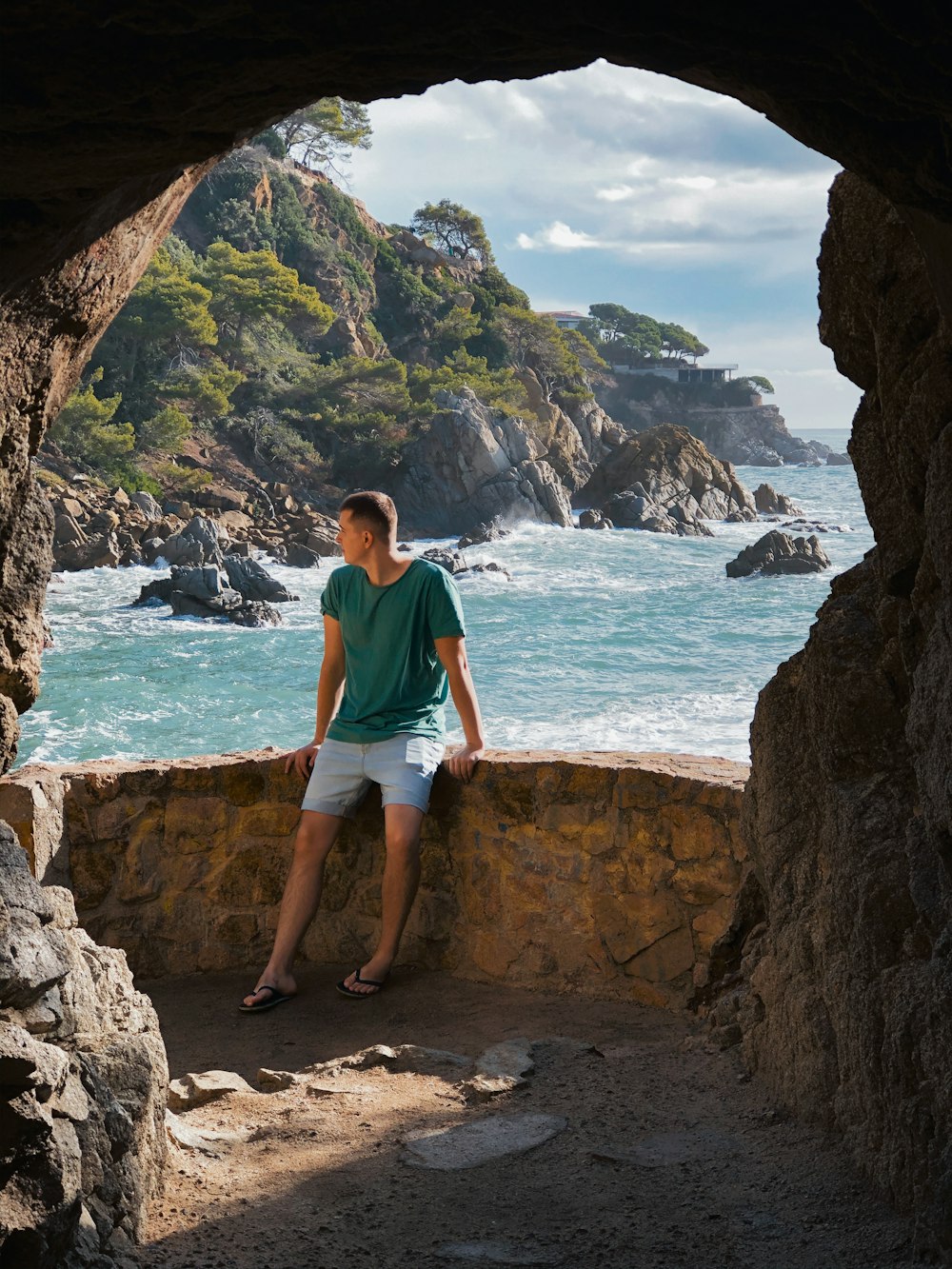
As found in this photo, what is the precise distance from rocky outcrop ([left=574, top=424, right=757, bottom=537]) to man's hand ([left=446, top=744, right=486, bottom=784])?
1413 inches

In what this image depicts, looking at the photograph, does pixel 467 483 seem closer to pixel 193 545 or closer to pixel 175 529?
pixel 175 529

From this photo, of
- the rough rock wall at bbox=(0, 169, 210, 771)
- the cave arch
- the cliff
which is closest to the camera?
the cave arch

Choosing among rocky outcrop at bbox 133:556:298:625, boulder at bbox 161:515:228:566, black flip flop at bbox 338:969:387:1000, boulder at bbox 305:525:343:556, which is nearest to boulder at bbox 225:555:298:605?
rocky outcrop at bbox 133:556:298:625

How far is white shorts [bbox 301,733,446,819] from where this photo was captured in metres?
3.96

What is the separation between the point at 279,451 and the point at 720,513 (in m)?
14.5

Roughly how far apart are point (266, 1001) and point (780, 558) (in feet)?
94.5

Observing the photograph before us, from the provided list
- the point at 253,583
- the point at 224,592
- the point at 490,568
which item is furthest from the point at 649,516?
the point at 224,592

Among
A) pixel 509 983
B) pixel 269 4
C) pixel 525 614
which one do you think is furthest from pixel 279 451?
pixel 269 4

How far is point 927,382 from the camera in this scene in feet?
6.96

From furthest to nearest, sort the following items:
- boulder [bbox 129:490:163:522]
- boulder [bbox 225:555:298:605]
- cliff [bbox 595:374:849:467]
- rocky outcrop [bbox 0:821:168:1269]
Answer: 1. cliff [bbox 595:374:849:467]
2. boulder [bbox 129:490:163:522]
3. boulder [bbox 225:555:298:605]
4. rocky outcrop [bbox 0:821:168:1269]

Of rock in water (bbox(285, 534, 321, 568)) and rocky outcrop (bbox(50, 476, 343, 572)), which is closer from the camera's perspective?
rocky outcrop (bbox(50, 476, 343, 572))

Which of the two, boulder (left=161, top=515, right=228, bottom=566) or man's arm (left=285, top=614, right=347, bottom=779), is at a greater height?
boulder (left=161, top=515, right=228, bottom=566)

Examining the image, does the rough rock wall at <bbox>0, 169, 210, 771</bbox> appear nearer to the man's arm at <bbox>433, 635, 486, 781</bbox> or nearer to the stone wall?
the stone wall

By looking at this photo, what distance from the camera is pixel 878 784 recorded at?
8.28 ft
